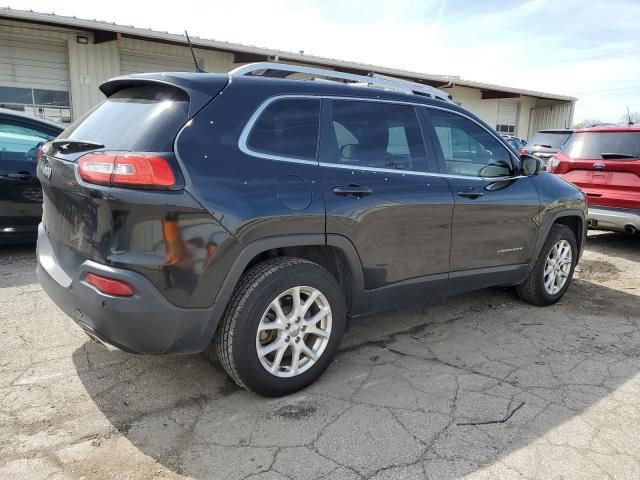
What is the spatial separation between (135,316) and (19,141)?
4272 millimetres

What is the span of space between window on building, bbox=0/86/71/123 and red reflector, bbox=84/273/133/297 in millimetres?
9924

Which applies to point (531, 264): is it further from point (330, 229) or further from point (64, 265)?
point (64, 265)

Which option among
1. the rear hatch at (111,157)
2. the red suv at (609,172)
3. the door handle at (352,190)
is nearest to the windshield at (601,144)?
the red suv at (609,172)

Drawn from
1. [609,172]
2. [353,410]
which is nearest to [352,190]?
[353,410]

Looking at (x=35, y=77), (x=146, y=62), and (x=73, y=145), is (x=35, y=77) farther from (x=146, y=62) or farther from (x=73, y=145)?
(x=73, y=145)

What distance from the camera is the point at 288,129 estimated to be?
2883 millimetres

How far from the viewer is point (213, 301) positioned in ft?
8.41

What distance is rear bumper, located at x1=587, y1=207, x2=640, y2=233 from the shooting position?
21.3ft

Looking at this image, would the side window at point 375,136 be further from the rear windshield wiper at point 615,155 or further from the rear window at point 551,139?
the rear window at point 551,139

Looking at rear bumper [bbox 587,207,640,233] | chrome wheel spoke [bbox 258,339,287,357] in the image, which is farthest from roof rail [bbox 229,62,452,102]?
rear bumper [bbox 587,207,640,233]

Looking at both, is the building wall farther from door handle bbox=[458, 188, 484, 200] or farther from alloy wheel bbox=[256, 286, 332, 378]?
alloy wheel bbox=[256, 286, 332, 378]

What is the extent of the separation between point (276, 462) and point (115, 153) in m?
1.71

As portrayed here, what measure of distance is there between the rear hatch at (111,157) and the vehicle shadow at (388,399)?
0.93 meters

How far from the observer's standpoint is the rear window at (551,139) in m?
11.0
